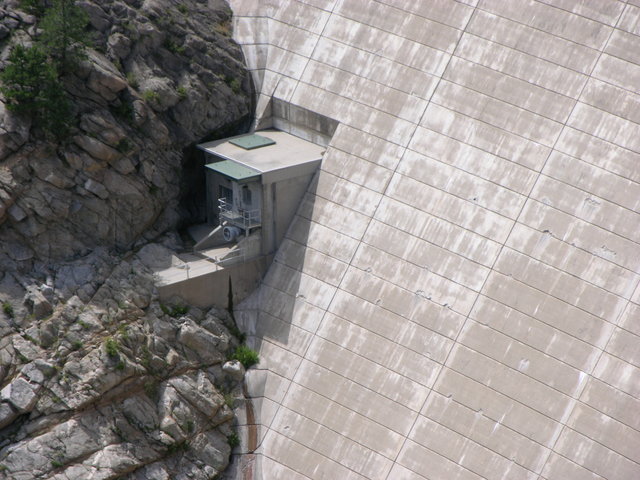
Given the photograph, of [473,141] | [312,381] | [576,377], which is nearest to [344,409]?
[312,381]

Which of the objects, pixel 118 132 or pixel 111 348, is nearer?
pixel 111 348

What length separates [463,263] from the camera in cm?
3697

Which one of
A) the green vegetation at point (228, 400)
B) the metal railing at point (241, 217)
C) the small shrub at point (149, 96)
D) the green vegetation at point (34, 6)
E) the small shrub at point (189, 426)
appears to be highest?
the green vegetation at point (34, 6)

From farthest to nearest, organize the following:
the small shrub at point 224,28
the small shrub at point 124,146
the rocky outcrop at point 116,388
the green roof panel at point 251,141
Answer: the small shrub at point 224,28, the green roof panel at point 251,141, the small shrub at point 124,146, the rocky outcrop at point 116,388

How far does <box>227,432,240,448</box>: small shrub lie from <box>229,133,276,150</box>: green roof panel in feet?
47.2

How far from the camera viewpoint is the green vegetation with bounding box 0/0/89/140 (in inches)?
1364

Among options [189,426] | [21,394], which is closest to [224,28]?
[189,426]

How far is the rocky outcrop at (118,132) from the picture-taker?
35.0 meters

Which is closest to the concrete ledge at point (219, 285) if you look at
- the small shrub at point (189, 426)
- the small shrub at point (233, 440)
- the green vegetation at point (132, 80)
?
the small shrub at point (189, 426)

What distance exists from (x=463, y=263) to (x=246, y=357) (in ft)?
36.8

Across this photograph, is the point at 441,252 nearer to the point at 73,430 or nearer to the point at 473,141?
the point at 473,141

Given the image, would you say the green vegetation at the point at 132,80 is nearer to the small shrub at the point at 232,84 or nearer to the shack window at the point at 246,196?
the small shrub at the point at 232,84

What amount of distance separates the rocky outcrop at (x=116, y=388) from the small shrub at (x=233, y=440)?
0.66 ft

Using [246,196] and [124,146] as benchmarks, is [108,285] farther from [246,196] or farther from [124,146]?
[246,196]
